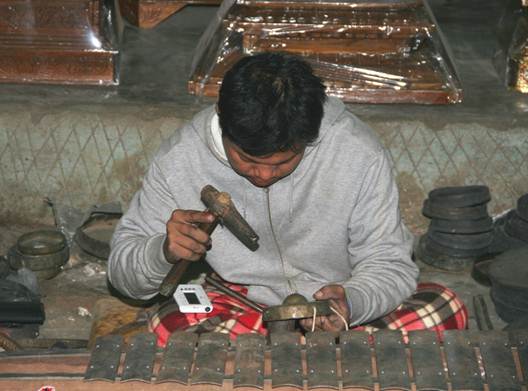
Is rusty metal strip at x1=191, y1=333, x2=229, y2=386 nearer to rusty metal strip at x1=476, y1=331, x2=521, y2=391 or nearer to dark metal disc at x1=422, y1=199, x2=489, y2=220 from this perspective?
rusty metal strip at x1=476, y1=331, x2=521, y2=391

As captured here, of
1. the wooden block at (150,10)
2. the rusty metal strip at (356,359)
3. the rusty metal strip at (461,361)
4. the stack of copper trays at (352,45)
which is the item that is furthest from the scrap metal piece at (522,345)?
the wooden block at (150,10)

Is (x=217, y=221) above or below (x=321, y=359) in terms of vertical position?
above

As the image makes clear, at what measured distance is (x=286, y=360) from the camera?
3.26m

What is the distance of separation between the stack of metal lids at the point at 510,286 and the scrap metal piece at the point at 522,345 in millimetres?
1386

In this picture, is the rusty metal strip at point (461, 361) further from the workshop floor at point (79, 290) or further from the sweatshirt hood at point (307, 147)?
the workshop floor at point (79, 290)

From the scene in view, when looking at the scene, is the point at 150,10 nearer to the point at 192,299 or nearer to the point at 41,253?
the point at 41,253

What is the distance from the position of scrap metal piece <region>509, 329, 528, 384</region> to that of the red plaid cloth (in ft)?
2.29

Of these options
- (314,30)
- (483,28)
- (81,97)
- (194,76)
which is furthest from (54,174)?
(483,28)

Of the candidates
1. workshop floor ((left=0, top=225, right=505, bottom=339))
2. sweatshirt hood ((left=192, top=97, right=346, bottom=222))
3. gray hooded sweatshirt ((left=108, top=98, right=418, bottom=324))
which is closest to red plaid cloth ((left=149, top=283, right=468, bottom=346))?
gray hooded sweatshirt ((left=108, top=98, right=418, bottom=324))

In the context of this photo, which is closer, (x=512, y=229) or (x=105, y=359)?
(x=105, y=359)

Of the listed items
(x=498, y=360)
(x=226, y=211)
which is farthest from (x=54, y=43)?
(x=498, y=360)

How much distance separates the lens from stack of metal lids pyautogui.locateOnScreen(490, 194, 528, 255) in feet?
17.5

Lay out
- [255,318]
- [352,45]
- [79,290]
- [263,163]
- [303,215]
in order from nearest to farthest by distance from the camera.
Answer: [263,163], [303,215], [255,318], [79,290], [352,45]

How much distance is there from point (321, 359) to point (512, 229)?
7.87 ft
